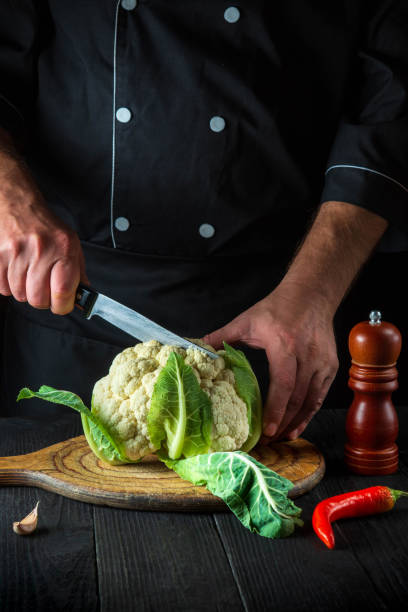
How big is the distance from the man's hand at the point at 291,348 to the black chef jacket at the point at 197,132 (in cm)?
31

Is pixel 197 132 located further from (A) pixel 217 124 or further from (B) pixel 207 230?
(B) pixel 207 230

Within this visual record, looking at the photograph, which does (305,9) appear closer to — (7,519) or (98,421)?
(98,421)

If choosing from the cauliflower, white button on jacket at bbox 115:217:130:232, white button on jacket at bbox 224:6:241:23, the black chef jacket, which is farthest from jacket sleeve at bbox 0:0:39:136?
the cauliflower

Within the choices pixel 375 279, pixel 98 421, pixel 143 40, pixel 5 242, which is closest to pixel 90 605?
pixel 98 421

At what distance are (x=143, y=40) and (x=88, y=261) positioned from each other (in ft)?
1.84

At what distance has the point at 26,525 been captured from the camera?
3.54 ft

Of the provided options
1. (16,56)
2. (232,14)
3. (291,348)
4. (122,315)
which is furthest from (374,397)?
(16,56)

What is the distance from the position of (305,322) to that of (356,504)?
448 mm

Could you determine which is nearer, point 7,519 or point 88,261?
point 7,519

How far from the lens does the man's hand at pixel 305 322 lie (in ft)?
4.71

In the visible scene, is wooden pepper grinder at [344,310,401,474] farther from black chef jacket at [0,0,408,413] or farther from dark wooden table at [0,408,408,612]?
black chef jacket at [0,0,408,413]

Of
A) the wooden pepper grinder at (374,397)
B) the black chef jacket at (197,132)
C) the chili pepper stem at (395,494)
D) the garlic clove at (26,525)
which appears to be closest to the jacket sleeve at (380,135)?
the black chef jacket at (197,132)

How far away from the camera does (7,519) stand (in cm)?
113

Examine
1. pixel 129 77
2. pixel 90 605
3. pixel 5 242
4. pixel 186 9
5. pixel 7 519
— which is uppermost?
pixel 186 9
